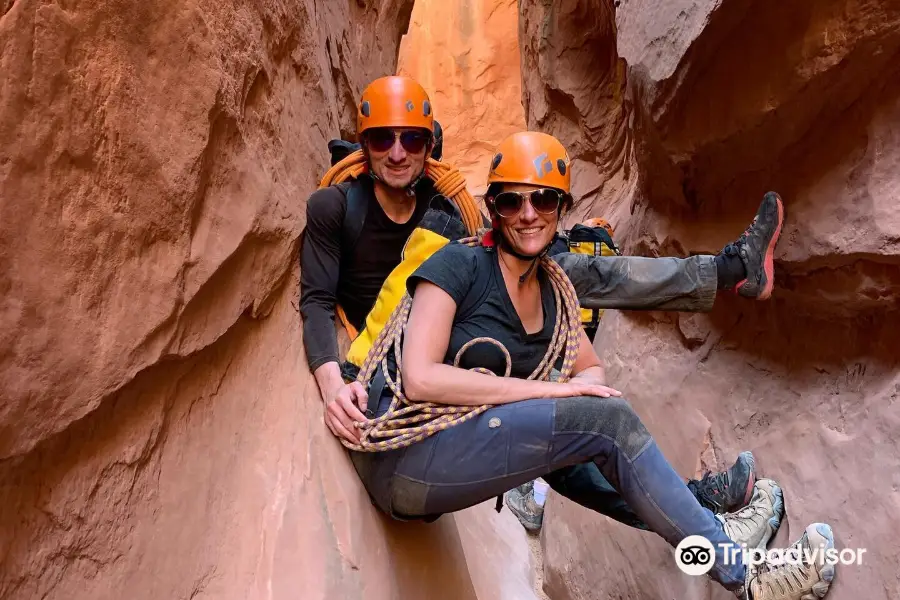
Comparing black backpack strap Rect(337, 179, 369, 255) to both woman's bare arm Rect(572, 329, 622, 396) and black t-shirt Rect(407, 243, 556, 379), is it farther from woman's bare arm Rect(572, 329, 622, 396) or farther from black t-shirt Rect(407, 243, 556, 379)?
woman's bare arm Rect(572, 329, 622, 396)

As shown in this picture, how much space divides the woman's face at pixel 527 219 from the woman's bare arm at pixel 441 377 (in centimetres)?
33

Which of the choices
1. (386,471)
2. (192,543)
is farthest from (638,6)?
(192,543)

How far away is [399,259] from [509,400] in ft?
3.34

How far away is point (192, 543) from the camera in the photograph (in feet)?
5.53

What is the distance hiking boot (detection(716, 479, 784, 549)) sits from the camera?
2312 mm

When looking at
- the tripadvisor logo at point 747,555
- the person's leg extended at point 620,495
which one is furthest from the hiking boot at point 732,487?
the tripadvisor logo at point 747,555

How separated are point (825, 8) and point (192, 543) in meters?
2.75

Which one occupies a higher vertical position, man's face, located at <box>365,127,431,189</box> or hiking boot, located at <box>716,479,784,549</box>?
man's face, located at <box>365,127,431,189</box>

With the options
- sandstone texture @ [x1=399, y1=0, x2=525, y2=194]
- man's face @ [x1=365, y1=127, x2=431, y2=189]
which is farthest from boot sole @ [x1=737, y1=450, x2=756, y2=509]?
sandstone texture @ [x1=399, y1=0, x2=525, y2=194]

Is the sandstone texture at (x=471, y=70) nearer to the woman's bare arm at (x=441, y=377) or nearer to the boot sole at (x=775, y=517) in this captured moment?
the boot sole at (x=775, y=517)

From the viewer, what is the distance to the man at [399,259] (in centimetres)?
249

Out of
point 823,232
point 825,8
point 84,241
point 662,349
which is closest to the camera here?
point 84,241

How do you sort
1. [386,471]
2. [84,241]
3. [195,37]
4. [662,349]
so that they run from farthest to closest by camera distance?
[662,349] < [386,471] < [195,37] < [84,241]

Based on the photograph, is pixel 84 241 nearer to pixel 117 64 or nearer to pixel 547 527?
pixel 117 64
